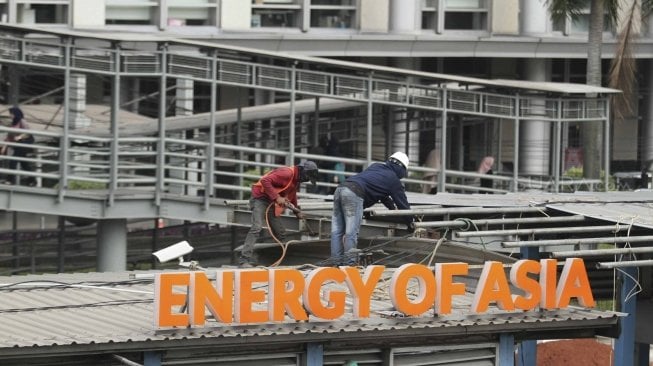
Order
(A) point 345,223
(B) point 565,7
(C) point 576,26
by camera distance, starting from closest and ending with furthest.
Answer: (A) point 345,223 → (B) point 565,7 → (C) point 576,26

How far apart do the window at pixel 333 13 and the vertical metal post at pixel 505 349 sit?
3170cm

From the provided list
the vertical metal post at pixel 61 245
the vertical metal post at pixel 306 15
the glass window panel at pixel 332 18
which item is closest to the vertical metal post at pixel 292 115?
the vertical metal post at pixel 61 245

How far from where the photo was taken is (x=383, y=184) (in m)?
24.9

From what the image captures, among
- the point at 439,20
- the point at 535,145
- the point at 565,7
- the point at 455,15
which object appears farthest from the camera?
the point at 455,15

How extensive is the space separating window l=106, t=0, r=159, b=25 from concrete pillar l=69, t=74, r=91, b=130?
19.2 feet

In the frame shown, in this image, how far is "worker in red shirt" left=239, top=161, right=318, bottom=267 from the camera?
26.8 m

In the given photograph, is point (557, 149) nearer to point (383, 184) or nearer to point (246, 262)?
point (246, 262)

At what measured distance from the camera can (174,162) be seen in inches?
1539

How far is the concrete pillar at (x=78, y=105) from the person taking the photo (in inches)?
1591

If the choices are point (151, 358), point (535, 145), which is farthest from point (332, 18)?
point (151, 358)

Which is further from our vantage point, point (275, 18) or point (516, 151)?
point (275, 18)

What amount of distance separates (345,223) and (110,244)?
12.0 m

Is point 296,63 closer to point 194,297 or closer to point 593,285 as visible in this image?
point 593,285

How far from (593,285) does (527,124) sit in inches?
986
